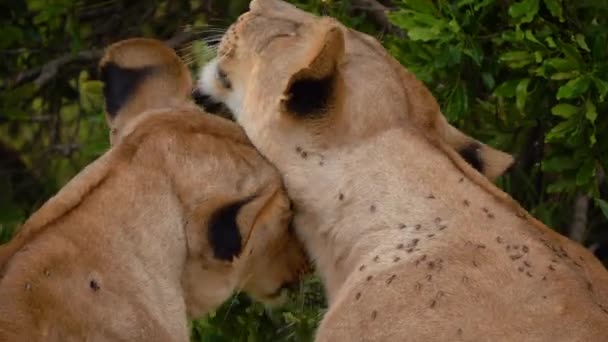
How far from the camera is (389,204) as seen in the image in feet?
15.1

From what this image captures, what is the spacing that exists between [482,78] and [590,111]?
523 millimetres

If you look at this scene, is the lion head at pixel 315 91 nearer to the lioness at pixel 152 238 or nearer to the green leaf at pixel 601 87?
the lioness at pixel 152 238

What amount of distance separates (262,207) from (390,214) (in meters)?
0.31

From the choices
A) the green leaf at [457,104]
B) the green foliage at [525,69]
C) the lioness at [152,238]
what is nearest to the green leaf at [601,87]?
the green foliage at [525,69]

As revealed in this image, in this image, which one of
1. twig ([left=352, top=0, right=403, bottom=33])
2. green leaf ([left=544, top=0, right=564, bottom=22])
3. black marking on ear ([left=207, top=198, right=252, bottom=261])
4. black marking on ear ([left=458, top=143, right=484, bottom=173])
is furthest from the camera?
twig ([left=352, top=0, right=403, bottom=33])

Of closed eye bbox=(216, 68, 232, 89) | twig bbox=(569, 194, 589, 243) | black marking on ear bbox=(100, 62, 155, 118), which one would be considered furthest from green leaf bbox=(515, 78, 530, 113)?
black marking on ear bbox=(100, 62, 155, 118)

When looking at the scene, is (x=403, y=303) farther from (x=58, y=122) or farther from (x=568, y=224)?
(x=58, y=122)

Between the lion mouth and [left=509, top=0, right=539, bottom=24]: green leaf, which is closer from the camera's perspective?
the lion mouth

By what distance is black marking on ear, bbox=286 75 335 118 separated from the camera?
4.66 m

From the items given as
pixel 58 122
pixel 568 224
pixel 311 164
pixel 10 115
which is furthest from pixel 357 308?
pixel 58 122

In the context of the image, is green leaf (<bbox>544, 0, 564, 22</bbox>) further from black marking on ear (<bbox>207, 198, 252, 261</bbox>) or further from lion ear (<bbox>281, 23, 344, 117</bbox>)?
black marking on ear (<bbox>207, 198, 252, 261</bbox>)

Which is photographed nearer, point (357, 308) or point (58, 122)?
point (357, 308)

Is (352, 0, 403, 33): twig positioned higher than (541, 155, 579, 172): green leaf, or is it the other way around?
(541, 155, 579, 172): green leaf

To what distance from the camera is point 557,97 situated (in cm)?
548
